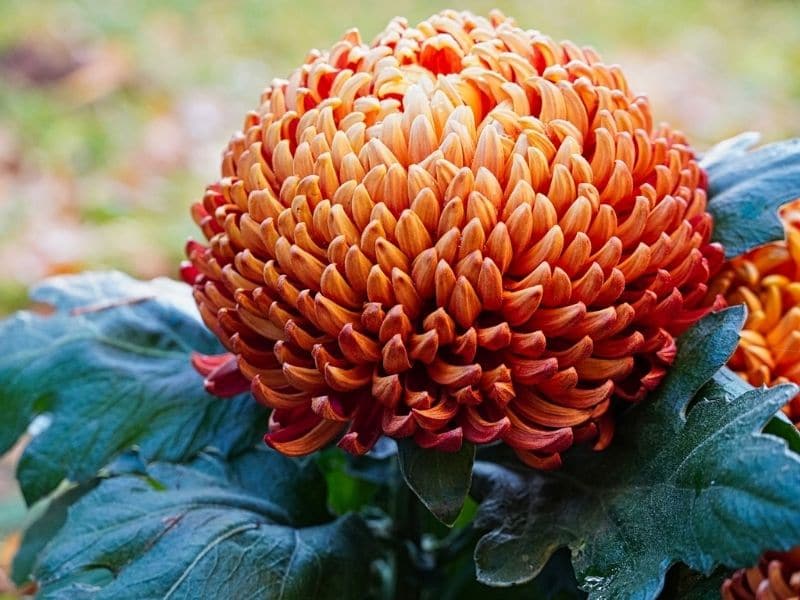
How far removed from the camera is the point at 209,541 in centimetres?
82

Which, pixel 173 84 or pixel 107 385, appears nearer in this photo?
pixel 107 385

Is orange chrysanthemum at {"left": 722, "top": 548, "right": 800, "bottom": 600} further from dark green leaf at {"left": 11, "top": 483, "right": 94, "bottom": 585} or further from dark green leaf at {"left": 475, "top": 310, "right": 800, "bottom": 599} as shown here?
dark green leaf at {"left": 11, "top": 483, "right": 94, "bottom": 585}

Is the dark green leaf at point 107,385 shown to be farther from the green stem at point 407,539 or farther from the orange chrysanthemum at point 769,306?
the orange chrysanthemum at point 769,306

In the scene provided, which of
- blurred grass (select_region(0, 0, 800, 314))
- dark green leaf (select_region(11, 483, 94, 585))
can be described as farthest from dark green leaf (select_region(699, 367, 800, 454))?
blurred grass (select_region(0, 0, 800, 314))

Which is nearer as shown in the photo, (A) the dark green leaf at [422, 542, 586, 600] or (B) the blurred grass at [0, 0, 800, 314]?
(A) the dark green leaf at [422, 542, 586, 600]

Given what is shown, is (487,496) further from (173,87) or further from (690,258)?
(173,87)

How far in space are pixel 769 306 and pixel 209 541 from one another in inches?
19.4

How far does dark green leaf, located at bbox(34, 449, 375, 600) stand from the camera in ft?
2.61

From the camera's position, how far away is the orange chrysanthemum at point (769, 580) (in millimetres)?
652

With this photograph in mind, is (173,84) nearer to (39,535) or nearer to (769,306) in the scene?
(39,535)

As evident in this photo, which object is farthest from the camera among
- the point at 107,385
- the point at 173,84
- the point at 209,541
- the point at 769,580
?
the point at 173,84

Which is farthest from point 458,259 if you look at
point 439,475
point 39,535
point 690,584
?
point 39,535

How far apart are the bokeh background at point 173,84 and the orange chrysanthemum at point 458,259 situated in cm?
170

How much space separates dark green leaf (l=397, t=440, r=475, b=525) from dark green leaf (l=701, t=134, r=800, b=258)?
0.96 ft
